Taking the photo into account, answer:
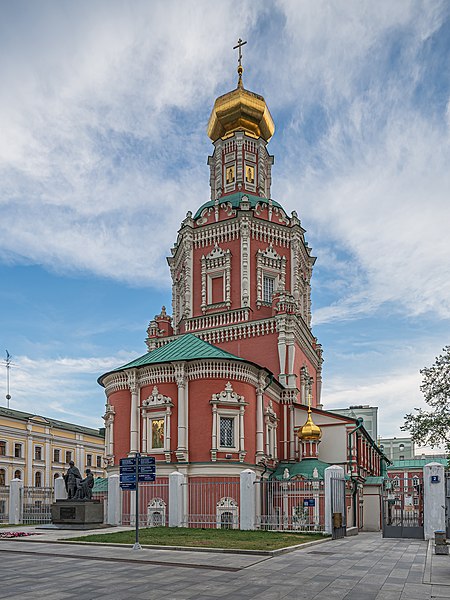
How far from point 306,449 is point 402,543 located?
40.5 ft

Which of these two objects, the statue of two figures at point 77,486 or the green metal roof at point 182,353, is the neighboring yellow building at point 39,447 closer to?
the green metal roof at point 182,353

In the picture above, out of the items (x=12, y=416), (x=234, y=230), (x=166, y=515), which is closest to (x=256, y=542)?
(x=166, y=515)

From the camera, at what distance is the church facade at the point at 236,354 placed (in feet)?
95.9

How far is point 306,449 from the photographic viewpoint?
33.6 m

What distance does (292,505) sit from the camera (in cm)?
2773

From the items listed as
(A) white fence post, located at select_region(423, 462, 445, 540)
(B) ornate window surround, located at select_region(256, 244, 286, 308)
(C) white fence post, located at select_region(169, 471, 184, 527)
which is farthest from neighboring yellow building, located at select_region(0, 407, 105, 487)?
(A) white fence post, located at select_region(423, 462, 445, 540)

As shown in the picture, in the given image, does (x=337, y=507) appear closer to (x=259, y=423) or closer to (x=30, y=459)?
(x=259, y=423)

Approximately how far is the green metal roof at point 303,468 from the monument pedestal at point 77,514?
10.1 metres

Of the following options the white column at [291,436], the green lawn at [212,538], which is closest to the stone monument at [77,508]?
the green lawn at [212,538]

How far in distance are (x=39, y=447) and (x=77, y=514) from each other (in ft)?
112

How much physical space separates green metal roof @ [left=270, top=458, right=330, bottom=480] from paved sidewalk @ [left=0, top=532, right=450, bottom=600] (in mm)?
13529

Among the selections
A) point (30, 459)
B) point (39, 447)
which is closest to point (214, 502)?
point (30, 459)

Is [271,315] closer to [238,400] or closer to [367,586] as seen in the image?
[238,400]

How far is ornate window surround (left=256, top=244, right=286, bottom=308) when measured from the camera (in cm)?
3734
